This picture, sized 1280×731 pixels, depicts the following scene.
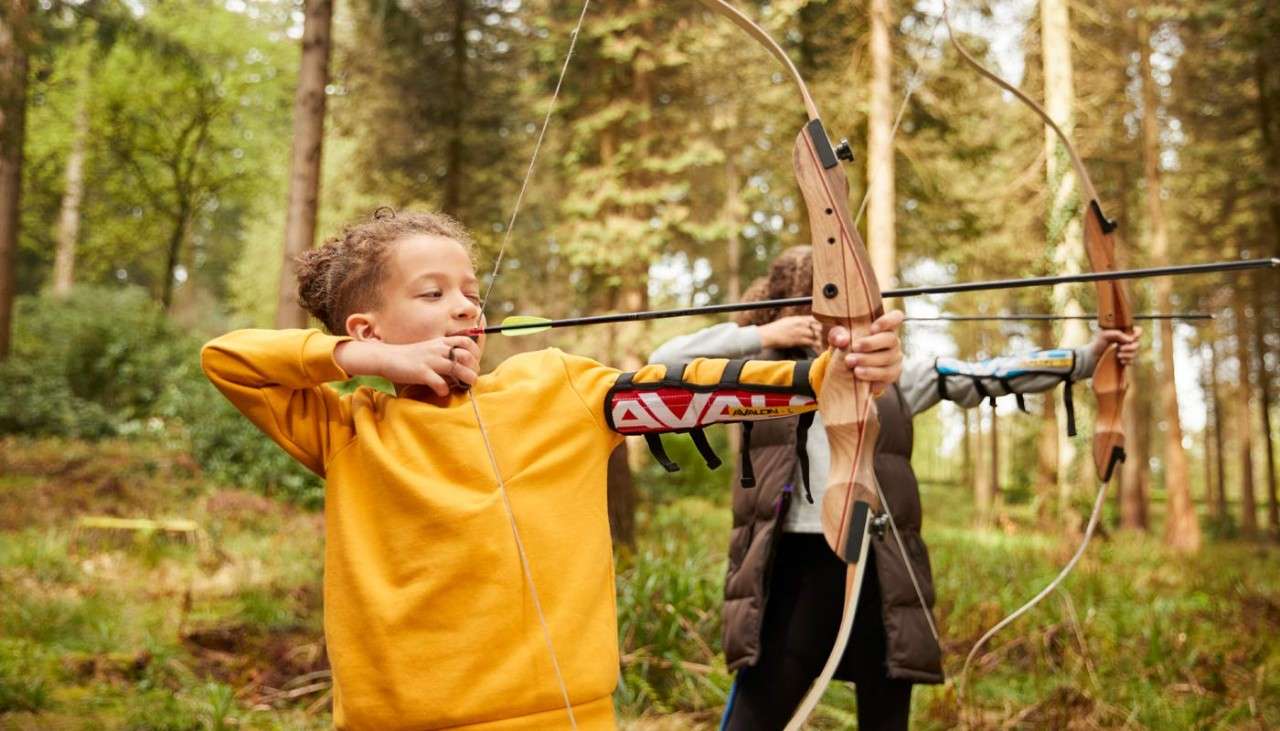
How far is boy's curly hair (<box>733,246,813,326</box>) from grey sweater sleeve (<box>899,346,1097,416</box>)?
0.33 m

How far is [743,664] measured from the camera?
227 cm

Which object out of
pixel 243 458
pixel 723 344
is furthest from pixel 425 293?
pixel 243 458

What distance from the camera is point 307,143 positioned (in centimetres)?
711

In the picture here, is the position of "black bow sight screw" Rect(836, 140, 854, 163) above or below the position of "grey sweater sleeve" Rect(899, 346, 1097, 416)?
above

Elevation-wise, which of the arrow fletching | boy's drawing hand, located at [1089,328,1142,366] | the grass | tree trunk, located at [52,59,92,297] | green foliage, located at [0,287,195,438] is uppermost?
tree trunk, located at [52,59,92,297]

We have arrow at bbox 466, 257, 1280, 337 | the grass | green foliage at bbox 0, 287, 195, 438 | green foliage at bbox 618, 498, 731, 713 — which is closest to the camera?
arrow at bbox 466, 257, 1280, 337

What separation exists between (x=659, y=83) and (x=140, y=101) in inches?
408

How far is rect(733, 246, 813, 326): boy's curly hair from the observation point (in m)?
2.47

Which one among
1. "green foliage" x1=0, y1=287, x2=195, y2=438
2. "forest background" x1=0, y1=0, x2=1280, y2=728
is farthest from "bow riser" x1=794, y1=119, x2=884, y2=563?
"green foliage" x1=0, y1=287, x2=195, y2=438

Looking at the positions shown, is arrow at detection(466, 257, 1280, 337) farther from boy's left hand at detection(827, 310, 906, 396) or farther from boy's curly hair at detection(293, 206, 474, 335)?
boy's curly hair at detection(293, 206, 474, 335)

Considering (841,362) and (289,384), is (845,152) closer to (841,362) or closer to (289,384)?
(841,362)

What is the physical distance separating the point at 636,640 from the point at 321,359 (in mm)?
2899

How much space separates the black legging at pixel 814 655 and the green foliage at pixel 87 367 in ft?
36.3

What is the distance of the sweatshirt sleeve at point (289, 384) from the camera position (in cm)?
158
